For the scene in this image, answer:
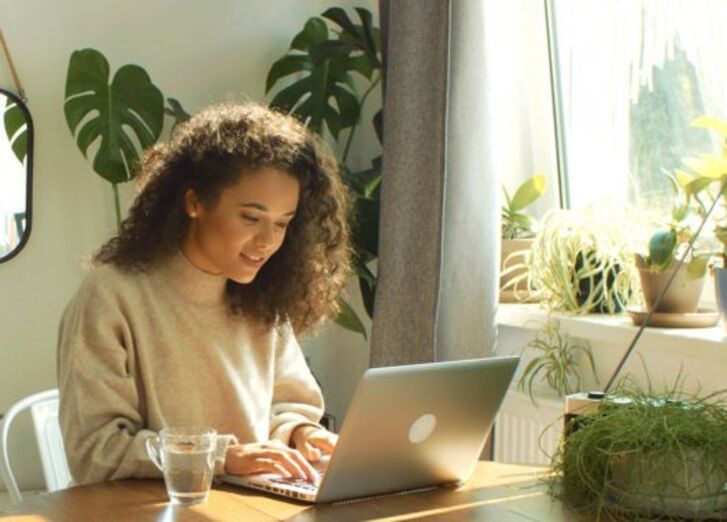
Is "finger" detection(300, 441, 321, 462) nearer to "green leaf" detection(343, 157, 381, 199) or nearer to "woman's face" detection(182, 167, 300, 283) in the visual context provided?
"woman's face" detection(182, 167, 300, 283)

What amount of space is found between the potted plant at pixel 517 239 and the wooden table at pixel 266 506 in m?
1.35

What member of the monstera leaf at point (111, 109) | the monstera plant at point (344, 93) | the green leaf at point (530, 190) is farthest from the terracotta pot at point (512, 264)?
the monstera leaf at point (111, 109)

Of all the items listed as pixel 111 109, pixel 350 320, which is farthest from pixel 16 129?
pixel 350 320

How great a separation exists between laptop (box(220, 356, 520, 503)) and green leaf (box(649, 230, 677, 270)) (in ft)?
2.99

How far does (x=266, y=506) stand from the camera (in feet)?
5.88

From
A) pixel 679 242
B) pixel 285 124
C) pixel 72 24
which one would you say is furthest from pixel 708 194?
pixel 72 24

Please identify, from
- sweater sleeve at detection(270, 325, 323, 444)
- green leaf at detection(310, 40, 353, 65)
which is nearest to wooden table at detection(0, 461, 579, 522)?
sweater sleeve at detection(270, 325, 323, 444)

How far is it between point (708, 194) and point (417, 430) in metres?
1.19

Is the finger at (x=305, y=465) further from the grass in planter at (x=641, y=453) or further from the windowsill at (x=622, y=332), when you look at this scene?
the windowsill at (x=622, y=332)

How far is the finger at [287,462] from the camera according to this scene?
1914 mm

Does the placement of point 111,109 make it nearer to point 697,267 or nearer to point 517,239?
point 517,239

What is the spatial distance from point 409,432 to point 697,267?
1.08 m

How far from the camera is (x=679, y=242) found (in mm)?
2754

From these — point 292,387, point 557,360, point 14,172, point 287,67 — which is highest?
point 287,67
